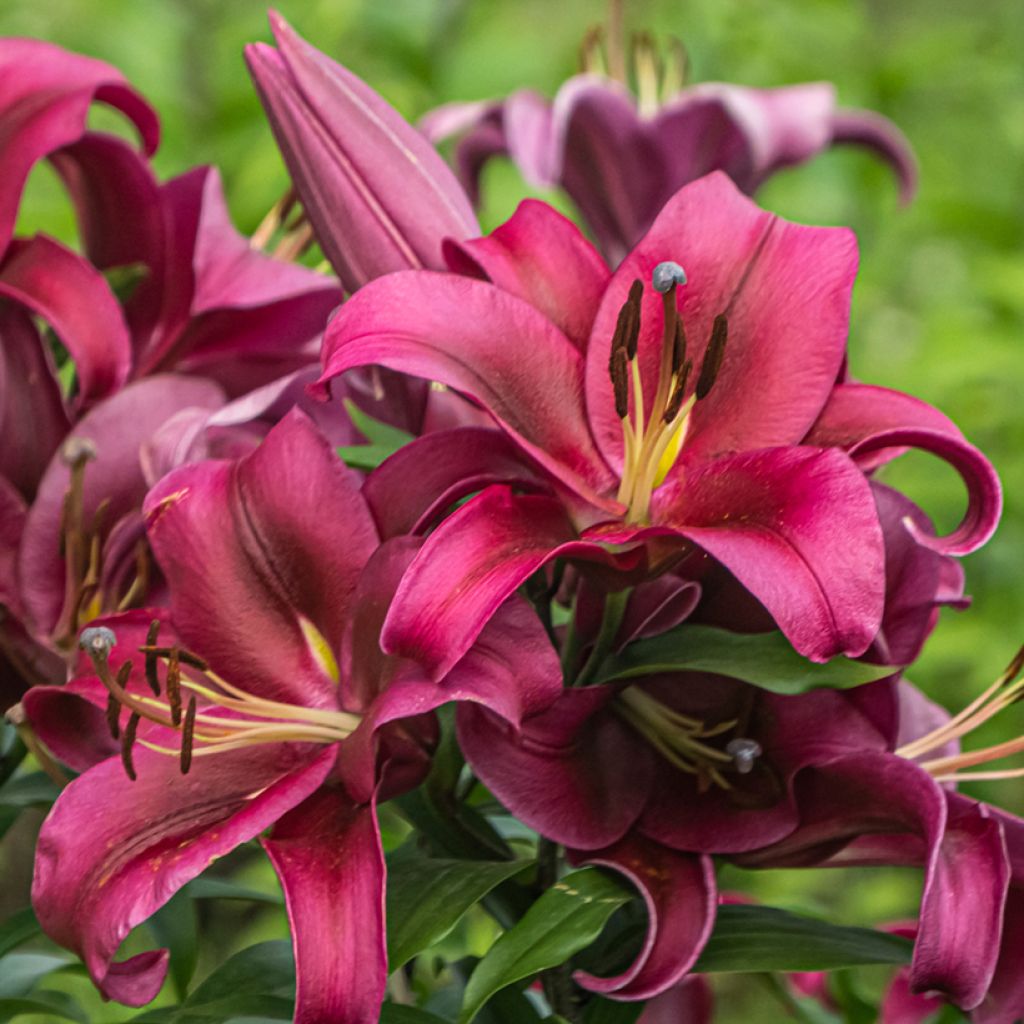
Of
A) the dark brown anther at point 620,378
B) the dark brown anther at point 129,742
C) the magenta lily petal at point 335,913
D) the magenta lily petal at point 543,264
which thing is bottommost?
the magenta lily petal at point 335,913

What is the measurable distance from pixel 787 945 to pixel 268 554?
0.16 metres

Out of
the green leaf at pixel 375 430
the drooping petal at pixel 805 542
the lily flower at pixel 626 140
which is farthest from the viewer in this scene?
the lily flower at pixel 626 140

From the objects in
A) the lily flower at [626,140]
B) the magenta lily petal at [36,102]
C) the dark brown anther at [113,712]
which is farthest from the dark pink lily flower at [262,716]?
the lily flower at [626,140]

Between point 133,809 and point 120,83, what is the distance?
22 cm

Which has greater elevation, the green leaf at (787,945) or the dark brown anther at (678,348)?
the dark brown anther at (678,348)

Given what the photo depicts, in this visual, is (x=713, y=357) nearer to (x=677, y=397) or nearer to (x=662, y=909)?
(x=677, y=397)

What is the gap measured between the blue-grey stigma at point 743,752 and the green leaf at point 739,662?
21 millimetres

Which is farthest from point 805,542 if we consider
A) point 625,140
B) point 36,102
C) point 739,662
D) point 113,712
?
point 625,140

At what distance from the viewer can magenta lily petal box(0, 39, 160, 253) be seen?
1.51ft

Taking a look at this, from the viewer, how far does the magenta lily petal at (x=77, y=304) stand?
18.3 inches

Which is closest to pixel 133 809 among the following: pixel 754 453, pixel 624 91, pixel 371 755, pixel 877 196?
pixel 371 755

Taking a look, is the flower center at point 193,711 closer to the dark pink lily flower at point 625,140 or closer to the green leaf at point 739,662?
the green leaf at point 739,662

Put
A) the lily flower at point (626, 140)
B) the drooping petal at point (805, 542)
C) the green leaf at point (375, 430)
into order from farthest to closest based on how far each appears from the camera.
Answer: the lily flower at point (626, 140) < the green leaf at point (375, 430) < the drooping petal at point (805, 542)

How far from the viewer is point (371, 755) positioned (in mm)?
369
